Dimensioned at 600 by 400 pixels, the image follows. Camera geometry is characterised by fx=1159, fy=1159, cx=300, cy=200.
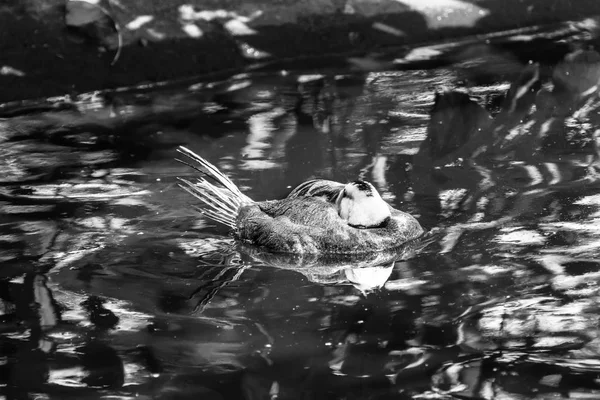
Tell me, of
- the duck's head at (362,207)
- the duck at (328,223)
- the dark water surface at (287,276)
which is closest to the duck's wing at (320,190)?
the duck at (328,223)

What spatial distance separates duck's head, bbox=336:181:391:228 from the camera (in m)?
6.38

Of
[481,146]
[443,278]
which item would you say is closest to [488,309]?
[443,278]

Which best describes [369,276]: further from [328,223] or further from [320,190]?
[320,190]

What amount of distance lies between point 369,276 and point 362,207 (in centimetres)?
50

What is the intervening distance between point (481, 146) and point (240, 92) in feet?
9.47

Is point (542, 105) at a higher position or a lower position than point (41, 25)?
lower

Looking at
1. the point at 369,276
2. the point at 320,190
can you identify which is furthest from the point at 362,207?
the point at 369,276

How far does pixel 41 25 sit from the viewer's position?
420 inches

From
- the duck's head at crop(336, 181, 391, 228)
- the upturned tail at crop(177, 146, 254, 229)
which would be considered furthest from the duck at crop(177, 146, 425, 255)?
the upturned tail at crop(177, 146, 254, 229)

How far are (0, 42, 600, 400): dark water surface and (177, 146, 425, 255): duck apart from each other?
126 millimetres

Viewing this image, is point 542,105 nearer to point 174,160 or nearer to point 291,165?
point 291,165

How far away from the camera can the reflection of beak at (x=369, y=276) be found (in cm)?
591

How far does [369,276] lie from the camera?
→ 6070 millimetres

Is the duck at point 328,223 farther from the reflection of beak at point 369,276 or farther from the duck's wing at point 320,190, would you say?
the reflection of beak at point 369,276
